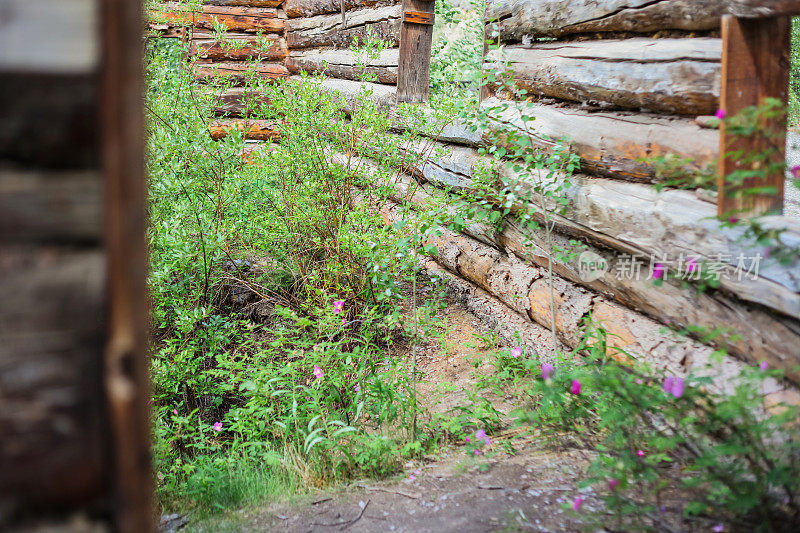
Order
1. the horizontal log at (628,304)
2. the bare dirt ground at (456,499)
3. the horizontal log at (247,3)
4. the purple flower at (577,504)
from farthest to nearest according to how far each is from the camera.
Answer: the horizontal log at (247,3)
the bare dirt ground at (456,499)
the horizontal log at (628,304)
the purple flower at (577,504)

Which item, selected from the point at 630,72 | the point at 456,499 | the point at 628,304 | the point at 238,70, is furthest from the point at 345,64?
the point at 456,499

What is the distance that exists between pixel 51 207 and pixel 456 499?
6.39 feet

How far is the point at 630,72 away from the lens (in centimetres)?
277

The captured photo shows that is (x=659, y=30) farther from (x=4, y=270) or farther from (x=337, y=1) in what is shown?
(x=337, y=1)

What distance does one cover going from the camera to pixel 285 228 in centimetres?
450

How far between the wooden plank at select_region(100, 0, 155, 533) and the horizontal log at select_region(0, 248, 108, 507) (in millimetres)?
20

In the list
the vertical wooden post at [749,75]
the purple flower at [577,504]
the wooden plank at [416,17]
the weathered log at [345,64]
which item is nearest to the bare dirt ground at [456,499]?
the purple flower at [577,504]

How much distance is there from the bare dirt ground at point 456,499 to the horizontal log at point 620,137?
4.45 feet

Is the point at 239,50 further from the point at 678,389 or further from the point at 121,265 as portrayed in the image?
the point at 121,265

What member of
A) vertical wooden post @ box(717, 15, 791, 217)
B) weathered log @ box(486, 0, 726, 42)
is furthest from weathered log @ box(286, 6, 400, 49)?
vertical wooden post @ box(717, 15, 791, 217)

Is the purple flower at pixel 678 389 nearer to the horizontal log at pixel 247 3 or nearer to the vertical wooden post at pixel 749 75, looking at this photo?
the vertical wooden post at pixel 749 75

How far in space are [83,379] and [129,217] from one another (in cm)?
27

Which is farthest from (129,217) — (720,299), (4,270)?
(720,299)

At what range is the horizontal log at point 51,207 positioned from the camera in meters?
0.92
